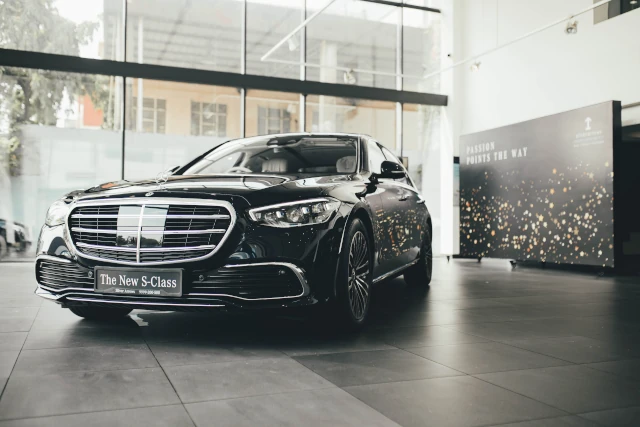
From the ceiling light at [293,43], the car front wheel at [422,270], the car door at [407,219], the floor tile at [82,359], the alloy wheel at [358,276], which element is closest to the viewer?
the floor tile at [82,359]

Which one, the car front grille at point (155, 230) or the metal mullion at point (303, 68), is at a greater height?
the metal mullion at point (303, 68)

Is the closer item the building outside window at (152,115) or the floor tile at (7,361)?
the floor tile at (7,361)

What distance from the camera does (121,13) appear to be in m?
11.1

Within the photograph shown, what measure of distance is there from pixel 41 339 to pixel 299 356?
1.56m

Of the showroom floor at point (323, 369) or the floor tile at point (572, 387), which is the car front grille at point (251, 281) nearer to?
the showroom floor at point (323, 369)

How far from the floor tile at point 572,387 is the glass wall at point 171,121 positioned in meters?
8.71

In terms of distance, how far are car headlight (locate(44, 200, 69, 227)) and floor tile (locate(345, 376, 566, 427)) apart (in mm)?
2122

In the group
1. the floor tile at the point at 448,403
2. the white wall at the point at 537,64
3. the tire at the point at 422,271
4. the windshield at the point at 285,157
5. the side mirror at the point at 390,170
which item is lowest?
the floor tile at the point at 448,403

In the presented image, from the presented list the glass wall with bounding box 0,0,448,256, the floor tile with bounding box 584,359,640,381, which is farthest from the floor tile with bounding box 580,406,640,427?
the glass wall with bounding box 0,0,448,256

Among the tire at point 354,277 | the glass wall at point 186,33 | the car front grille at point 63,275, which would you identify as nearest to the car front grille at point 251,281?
the tire at point 354,277

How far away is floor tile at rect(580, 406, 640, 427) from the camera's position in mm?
2201

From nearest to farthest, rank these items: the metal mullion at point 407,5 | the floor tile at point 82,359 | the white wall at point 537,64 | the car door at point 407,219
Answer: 1. the floor tile at point 82,359
2. the car door at point 407,219
3. the white wall at point 537,64
4. the metal mullion at point 407,5

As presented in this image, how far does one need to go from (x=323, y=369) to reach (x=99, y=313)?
2.00 metres

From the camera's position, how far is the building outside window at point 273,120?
39.0 ft
